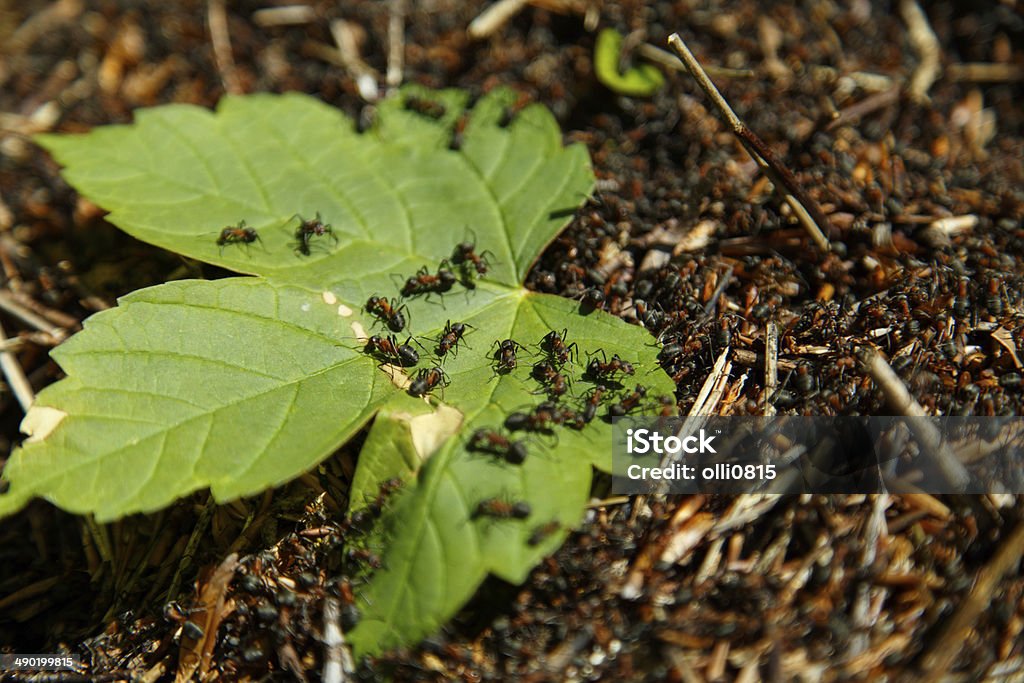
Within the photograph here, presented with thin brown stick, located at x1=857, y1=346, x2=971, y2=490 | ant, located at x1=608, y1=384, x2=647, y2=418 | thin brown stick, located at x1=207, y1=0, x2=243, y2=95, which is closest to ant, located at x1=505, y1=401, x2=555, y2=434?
ant, located at x1=608, y1=384, x2=647, y2=418

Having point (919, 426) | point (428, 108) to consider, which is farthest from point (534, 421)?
point (428, 108)

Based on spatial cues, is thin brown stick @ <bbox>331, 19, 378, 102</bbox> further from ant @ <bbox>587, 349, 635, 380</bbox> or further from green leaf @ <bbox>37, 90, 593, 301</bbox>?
ant @ <bbox>587, 349, 635, 380</bbox>

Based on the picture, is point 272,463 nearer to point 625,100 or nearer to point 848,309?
point 848,309

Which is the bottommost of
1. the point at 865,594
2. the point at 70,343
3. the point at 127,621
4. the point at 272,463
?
the point at 127,621

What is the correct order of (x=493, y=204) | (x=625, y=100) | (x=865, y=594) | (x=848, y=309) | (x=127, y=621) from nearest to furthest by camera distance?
1. (x=865, y=594)
2. (x=127, y=621)
3. (x=848, y=309)
4. (x=493, y=204)
5. (x=625, y=100)

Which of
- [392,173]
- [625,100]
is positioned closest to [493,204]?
[392,173]
